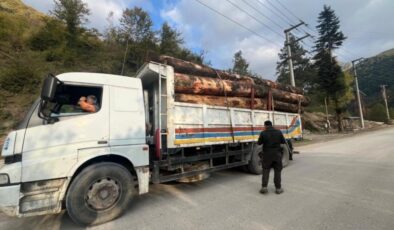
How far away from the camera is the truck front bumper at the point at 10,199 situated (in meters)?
3.46

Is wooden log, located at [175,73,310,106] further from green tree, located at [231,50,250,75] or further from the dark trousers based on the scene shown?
green tree, located at [231,50,250,75]

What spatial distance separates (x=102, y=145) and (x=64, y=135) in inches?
24.1

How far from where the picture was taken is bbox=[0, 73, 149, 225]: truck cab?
3.61 metres

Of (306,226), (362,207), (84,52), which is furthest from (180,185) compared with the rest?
(84,52)

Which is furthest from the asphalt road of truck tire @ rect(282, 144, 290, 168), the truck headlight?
truck tire @ rect(282, 144, 290, 168)

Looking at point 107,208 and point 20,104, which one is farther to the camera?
point 20,104

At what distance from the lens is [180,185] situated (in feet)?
20.2

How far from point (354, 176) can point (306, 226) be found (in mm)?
3843

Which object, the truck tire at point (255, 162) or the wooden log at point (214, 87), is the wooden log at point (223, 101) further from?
the truck tire at point (255, 162)

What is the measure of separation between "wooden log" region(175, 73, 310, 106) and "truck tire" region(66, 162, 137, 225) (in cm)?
221

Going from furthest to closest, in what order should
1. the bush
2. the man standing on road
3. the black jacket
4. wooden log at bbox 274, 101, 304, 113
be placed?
the bush → wooden log at bbox 274, 101, 304, 113 → the black jacket → the man standing on road

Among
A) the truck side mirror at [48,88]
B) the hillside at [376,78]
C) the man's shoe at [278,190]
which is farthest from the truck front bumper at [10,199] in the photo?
the hillside at [376,78]

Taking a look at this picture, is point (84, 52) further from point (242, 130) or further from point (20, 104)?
point (242, 130)

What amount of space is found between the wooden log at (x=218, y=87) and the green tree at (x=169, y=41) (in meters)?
23.4
